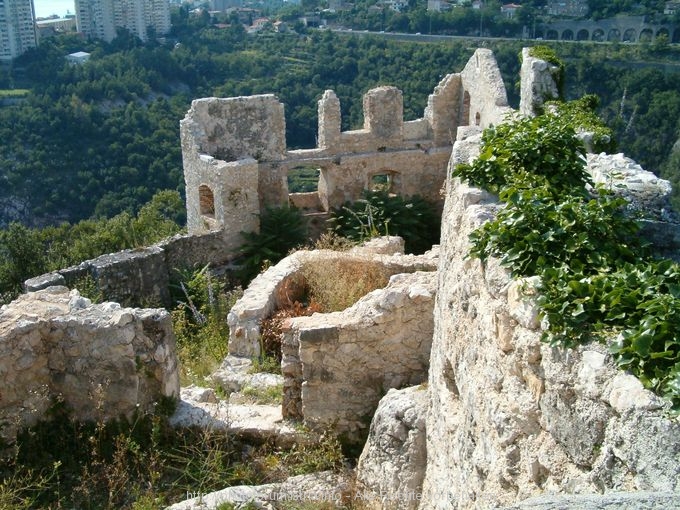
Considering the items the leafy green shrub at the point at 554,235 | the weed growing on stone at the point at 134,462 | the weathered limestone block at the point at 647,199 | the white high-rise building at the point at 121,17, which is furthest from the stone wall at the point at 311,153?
the white high-rise building at the point at 121,17

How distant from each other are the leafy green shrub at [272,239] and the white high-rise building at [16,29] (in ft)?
159

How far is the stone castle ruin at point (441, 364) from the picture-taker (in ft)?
8.73

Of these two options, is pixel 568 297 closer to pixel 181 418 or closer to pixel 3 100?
pixel 181 418

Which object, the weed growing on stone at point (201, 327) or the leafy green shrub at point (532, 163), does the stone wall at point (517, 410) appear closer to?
the leafy green shrub at point (532, 163)

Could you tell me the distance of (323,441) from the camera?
635cm

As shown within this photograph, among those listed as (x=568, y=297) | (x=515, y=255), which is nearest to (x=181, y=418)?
(x=515, y=255)

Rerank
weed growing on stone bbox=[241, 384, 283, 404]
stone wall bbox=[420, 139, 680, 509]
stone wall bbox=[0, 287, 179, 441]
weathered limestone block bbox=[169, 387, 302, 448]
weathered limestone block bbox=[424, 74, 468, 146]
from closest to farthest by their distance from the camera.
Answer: stone wall bbox=[420, 139, 680, 509] < stone wall bbox=[0, 287, 179, 441] < weathered limestone block bbox=[169, 387, 302, 448] < weed growing on stone bbox=[241, 384, 283, 404] < weathered limestone block bbox=[424, 74, 468, 146]

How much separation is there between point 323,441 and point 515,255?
3.21 meters

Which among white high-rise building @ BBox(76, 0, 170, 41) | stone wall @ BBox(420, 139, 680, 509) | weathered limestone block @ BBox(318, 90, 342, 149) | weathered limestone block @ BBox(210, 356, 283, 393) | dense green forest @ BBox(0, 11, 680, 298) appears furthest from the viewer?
white high-rise building @ BBox(76, 0, 170, 41)

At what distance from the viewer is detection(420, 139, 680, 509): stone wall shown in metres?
2.48

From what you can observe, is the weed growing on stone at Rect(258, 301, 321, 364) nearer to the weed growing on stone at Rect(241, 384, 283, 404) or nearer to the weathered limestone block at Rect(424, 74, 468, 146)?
the weed growing on stone at Rect(241, 384, 283, 404)

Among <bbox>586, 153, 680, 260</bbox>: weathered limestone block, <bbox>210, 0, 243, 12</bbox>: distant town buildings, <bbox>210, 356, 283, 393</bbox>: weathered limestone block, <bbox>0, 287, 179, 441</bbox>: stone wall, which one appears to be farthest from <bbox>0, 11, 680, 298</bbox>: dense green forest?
<bbox>210, 0, 243, 12</bbox>: distant town buildings

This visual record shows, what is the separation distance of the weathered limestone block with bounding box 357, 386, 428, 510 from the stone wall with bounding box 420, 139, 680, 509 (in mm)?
209

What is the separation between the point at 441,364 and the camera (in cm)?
486
